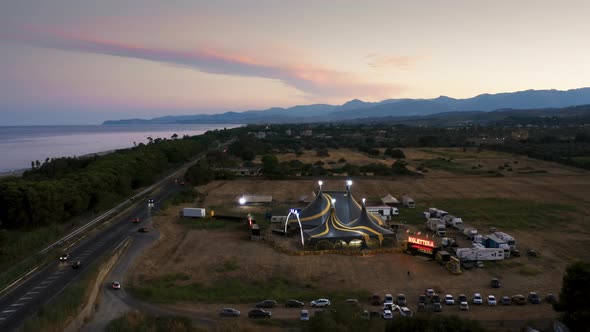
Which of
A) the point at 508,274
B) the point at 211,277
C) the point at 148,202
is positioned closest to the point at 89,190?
the point at 148,202

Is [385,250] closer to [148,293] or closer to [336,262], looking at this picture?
[336,262]

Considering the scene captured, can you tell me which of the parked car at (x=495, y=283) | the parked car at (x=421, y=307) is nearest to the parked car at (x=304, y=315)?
the parked car at (x=421, y=307)

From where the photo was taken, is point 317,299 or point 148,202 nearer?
point 317,299

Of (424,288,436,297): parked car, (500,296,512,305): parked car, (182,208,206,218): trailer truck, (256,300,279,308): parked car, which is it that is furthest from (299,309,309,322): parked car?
(182,208,206,218): trailer truck

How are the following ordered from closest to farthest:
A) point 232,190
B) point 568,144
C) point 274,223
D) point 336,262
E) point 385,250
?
point 336,262
point 385,250
point 274,223
point 232,190
point 568,144

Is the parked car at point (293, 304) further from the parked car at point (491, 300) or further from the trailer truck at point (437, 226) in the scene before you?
the trailer truck at point (437, 226)

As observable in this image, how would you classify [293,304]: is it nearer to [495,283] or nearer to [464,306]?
[464,306]

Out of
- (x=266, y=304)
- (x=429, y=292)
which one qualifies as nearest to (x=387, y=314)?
(x=429, y=292)

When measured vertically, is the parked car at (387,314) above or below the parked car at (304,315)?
below
